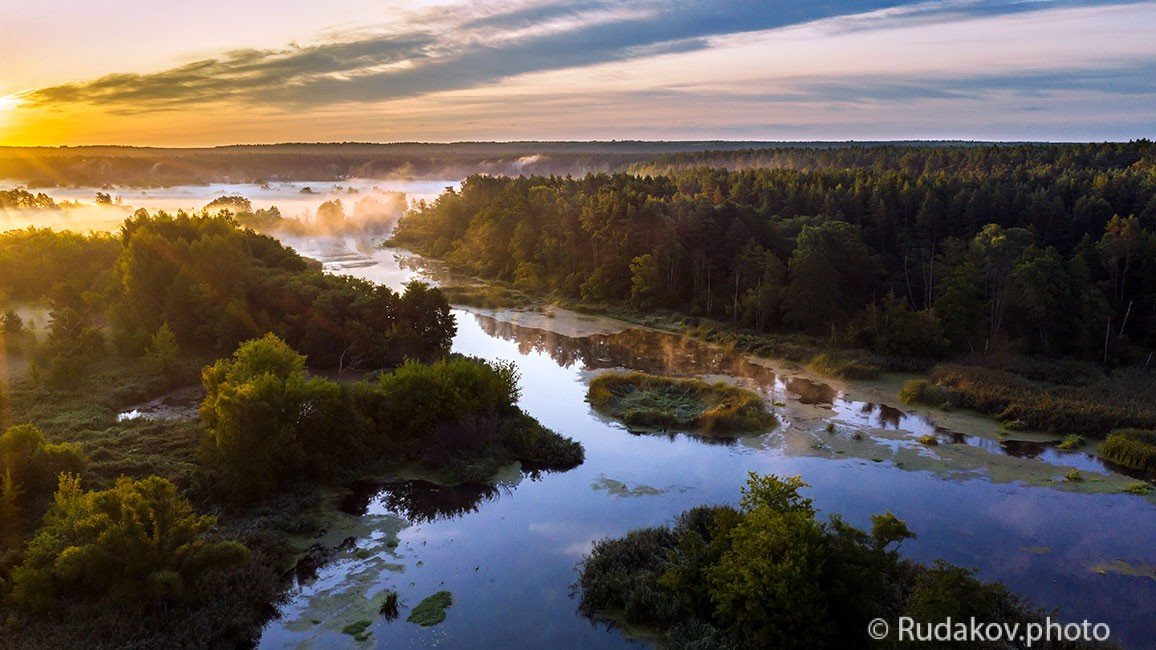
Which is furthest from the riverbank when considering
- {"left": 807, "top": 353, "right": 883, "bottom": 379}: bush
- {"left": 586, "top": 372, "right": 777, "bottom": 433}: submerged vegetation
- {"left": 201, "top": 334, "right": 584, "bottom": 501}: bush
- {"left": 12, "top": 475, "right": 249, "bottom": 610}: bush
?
{"left": 12, "top": 475, "right": 249, "bottom": 610}: bush

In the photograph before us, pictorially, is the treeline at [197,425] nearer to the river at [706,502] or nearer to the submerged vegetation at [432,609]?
the river at [706,502]

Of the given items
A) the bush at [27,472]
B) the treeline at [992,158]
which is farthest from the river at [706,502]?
the treeline at [992,158]

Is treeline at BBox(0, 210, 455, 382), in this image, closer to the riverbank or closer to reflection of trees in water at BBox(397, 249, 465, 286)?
the riverbank

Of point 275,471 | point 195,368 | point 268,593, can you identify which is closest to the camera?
point 268,593

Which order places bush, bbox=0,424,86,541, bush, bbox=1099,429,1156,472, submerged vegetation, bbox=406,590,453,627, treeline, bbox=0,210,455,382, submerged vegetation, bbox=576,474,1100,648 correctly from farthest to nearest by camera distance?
treeline, bbox=0,210,455,382 → bush, bbox=1099,429,1156,472 → bush, bbox=0,424,86,541 → submerged vegetation, bbox=406,590,453,627 → submerged vegetation, bbox=576,474,1100,648

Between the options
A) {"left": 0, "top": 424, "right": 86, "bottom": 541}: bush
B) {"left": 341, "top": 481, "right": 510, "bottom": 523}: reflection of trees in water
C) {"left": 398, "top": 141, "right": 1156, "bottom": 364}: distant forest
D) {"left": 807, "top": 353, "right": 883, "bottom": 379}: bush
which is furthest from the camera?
{"left": 398, "top": 141, "right": 1156, "bottom": 364}: distant forest

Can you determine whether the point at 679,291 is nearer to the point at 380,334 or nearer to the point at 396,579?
the point at 380,334

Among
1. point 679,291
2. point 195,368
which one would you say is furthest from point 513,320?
point 195,368

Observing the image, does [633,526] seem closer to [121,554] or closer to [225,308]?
[121,554]
